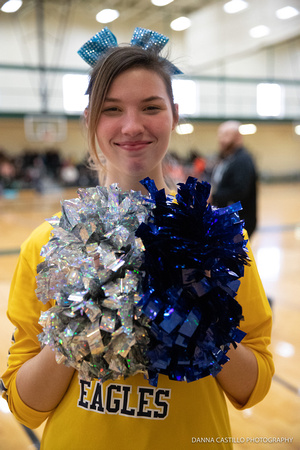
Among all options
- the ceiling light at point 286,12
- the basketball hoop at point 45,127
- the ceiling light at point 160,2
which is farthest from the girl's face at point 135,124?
the ceiling light at point 160,2

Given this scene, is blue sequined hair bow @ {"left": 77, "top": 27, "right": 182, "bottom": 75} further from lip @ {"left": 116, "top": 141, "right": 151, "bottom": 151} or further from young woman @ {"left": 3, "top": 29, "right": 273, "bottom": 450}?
lip @ {"left": 116, "top": 141, "right": 151, "bottom": 151}

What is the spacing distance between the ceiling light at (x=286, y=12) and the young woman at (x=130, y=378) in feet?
41.8

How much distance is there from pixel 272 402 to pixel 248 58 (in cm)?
1833

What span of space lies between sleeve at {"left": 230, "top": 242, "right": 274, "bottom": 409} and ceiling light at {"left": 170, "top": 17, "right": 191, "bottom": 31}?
16.2 metres

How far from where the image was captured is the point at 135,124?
871 millimetres

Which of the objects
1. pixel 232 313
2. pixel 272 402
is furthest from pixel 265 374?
pixel 272 402

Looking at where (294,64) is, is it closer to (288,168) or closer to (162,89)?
(288,168)

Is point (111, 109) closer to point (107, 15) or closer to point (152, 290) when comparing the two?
point (152, 290)

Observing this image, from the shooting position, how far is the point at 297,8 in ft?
37.9

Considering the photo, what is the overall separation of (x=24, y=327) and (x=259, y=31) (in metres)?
15.6

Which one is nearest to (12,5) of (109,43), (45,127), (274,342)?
(45,127)

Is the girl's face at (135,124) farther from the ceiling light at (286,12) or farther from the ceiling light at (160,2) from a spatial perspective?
the ceiling light at (160,2)

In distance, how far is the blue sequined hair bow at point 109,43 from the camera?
1.02 meters

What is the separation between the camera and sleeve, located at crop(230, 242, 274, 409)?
2.88 feet
